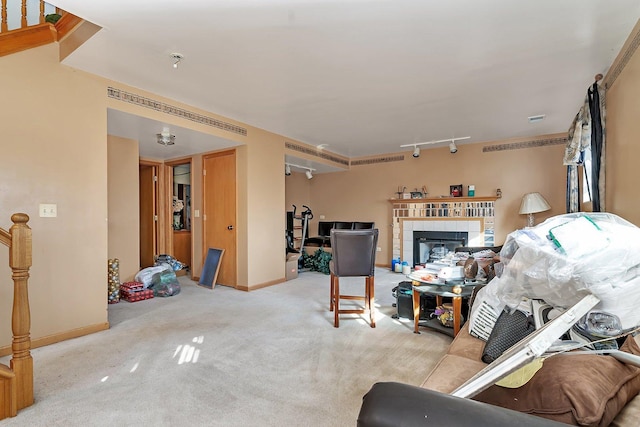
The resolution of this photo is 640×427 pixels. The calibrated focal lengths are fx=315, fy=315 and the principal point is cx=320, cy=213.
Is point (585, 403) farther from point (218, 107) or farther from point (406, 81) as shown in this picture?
point (218, 107)

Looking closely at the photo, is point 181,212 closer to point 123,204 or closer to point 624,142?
point 123,204

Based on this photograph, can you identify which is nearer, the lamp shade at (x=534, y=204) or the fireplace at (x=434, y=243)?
the lamp shade at (x=534, y=204)

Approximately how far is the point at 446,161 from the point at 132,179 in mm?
5370

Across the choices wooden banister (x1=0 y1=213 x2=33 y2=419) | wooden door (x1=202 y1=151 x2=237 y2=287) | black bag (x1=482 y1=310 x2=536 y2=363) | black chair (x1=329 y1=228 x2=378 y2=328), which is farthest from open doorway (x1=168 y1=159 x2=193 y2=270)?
black bag (x1=482 y1=310 x2=536 y2=363)

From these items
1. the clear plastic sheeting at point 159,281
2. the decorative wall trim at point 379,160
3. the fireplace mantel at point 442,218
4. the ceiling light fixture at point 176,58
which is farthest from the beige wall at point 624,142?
the clear plastic sheeting at point 159,281

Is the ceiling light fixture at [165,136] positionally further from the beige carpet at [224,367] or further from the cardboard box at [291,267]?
the cardboard box at [291,267]

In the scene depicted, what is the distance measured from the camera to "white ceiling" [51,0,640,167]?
2.06 m

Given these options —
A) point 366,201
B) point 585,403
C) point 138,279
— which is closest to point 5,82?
point 138,279

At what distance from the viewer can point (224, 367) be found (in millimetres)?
2250

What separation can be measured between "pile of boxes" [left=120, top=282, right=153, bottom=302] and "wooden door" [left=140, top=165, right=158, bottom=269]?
4.63 ft

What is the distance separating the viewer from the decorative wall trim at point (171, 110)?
3162 mm

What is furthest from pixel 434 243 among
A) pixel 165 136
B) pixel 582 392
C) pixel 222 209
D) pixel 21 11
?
pixel 21 11

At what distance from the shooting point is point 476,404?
2.27ft

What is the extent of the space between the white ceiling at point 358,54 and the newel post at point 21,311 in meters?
1.47
